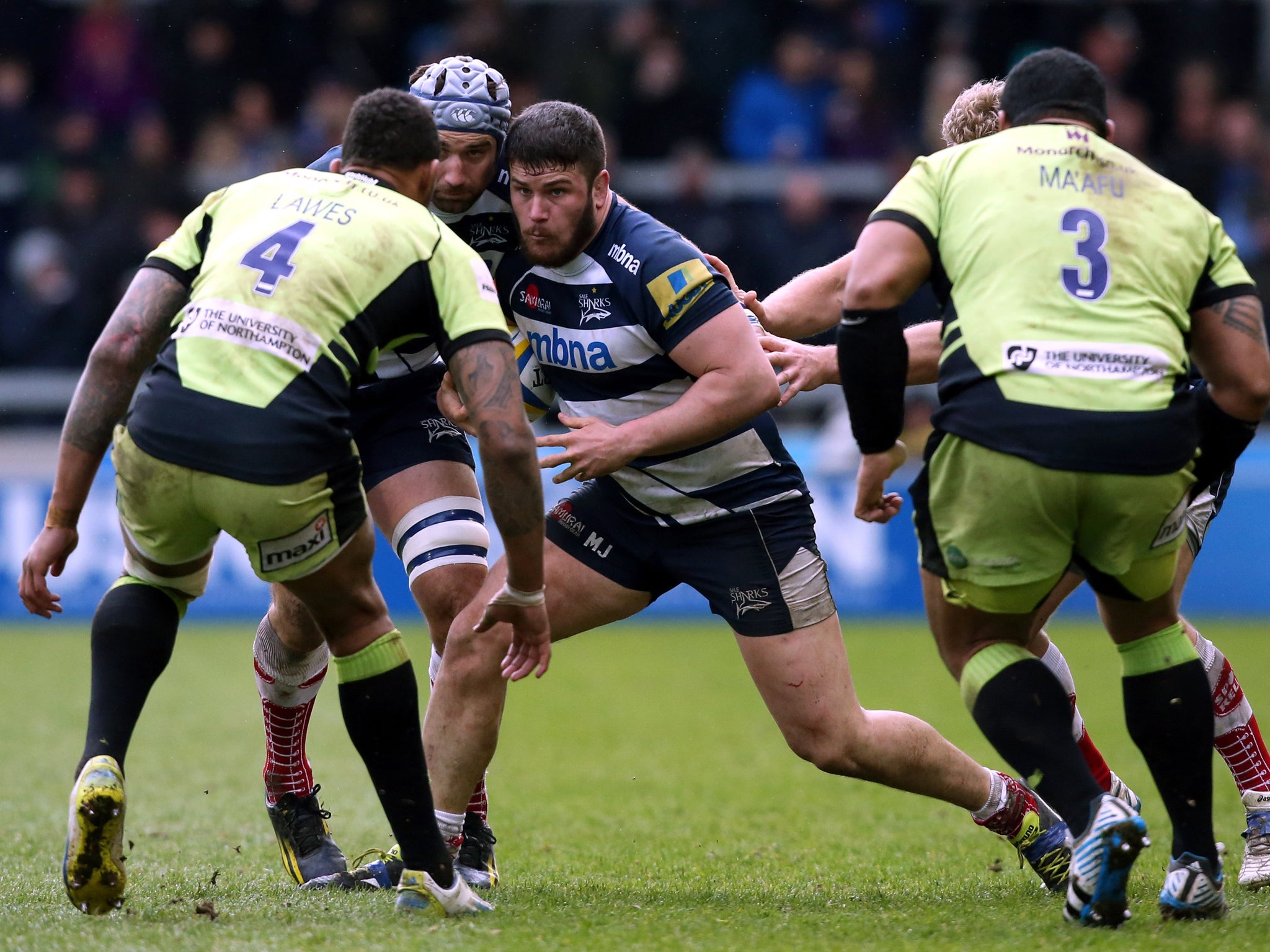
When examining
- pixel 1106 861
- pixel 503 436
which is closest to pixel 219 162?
pixel 503 436

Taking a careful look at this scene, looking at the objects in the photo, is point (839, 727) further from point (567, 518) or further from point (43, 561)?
point (43, 561)

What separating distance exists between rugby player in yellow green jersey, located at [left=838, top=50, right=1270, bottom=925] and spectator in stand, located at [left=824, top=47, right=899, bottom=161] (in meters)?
12.4

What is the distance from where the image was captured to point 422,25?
1706 centimetres

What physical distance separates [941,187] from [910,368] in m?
0.91

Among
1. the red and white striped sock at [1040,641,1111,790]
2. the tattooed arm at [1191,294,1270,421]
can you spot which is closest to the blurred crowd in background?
Answer: the red and white striped sock at [1040,641,1111,790]

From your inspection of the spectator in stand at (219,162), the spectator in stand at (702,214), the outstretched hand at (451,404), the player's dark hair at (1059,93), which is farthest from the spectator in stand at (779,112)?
the player's dark hair at (1059,93)

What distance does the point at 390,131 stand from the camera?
163 inches

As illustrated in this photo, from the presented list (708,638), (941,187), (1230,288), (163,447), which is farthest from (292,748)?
(708,638)

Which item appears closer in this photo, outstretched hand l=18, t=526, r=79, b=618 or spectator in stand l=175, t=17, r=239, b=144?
outstretched hand l=18, t=526, r=79, b=618

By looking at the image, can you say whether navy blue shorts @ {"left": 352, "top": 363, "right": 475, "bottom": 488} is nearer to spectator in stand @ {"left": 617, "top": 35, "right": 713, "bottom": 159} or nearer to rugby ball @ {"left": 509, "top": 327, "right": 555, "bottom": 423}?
rugby ball @ {"left": 509, "top": 327, "right": 555, "bottom": 423}

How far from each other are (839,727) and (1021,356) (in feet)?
4.60

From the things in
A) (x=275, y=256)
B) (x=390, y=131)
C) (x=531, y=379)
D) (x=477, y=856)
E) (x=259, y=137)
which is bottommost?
(x=259, y=137)

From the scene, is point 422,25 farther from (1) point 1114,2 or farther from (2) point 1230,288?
(2) point 1230,288

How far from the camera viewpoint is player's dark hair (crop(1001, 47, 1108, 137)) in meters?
4.03
